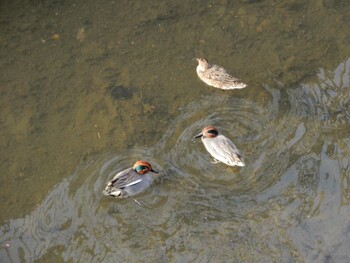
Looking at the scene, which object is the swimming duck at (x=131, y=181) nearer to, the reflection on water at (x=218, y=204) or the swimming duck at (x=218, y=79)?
the reflection on water at (x=218, y=204)

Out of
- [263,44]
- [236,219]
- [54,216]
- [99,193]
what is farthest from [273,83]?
[54,216]

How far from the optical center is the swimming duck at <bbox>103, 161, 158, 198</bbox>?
5738 millimetres

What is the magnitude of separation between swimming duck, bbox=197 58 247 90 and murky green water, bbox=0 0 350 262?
164mm

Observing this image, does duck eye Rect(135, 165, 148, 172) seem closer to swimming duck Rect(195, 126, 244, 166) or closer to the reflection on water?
the reflection on water

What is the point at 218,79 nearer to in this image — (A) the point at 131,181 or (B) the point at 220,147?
(B) the point at 220,147

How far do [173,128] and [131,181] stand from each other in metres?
0.99

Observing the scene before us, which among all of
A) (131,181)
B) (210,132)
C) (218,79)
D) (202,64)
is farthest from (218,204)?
(202,64)

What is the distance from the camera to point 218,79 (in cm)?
665

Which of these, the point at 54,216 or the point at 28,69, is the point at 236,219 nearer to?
the point at 54,216

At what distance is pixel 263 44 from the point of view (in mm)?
7309

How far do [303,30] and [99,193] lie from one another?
3.68 meters

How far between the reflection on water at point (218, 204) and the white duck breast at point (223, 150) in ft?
0.56

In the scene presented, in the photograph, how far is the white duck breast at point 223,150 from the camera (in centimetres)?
594

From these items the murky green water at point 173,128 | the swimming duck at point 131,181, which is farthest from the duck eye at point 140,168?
the murky green water at point 173,128
